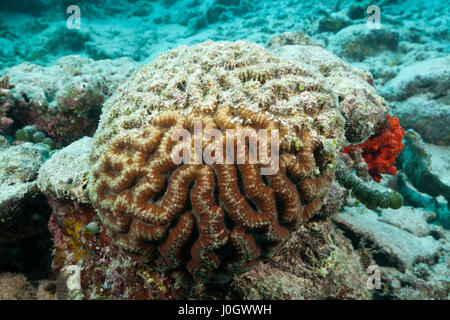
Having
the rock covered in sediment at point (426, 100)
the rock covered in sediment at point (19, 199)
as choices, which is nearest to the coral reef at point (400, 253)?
the rock covered in sediment at point (426, 100)

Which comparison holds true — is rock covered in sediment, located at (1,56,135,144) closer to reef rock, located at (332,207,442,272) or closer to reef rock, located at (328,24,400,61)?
reef rock, located at (332,207,442,272)

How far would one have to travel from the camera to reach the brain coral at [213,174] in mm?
2246

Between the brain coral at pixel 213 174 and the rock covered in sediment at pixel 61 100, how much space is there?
3.26 metres

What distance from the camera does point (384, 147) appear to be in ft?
13.8

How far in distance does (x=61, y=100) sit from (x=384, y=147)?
22.4 ft

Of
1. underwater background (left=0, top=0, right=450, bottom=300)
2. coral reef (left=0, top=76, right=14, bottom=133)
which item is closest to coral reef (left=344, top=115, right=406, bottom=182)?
underwater background (left=0, top=0, right=450, bottom=300)

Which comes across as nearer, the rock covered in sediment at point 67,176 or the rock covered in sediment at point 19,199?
the rock covered in sediment at point 67,176

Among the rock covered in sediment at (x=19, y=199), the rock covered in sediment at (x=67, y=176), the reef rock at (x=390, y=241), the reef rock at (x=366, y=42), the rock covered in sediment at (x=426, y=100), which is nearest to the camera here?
the rock covered in sediment at (x=67, y=176)

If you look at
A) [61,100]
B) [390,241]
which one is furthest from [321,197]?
[61,100]

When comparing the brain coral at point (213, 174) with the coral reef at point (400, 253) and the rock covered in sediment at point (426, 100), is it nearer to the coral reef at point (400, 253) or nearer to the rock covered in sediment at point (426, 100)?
the coral reef at point (400, 253)

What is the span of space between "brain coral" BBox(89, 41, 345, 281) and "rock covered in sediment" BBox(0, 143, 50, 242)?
1422 mm

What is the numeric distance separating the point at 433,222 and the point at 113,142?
6.70 m

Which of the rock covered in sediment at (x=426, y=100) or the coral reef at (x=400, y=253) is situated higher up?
the rock covered in sediment at (x=426, y=100)

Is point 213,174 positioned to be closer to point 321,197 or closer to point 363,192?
point 321,197
